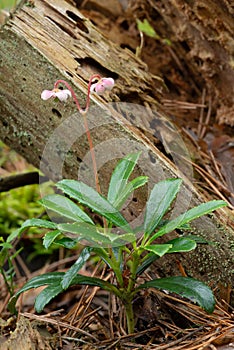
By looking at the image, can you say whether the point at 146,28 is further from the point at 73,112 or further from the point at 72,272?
the point at 72,272

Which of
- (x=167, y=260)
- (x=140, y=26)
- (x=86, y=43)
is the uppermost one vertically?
(x=86, y=43)

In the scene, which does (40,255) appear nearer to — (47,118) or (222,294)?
(47,118)

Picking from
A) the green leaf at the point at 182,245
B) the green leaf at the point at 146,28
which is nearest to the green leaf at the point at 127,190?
the green leaf at the point at 182,245

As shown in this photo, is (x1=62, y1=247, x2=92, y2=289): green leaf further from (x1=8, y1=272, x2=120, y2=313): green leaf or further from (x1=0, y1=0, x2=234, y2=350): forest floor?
(x1=0, y1=0, x2=234, y2=350): forest floor

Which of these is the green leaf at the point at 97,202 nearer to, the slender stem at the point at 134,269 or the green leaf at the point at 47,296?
the slender stem at the point at 134,269

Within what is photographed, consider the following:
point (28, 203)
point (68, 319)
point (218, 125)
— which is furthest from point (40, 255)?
point (218, 125)

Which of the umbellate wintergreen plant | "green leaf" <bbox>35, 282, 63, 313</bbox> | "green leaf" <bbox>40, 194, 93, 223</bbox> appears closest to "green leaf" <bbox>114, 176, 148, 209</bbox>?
the umbellate wintergreen plant
